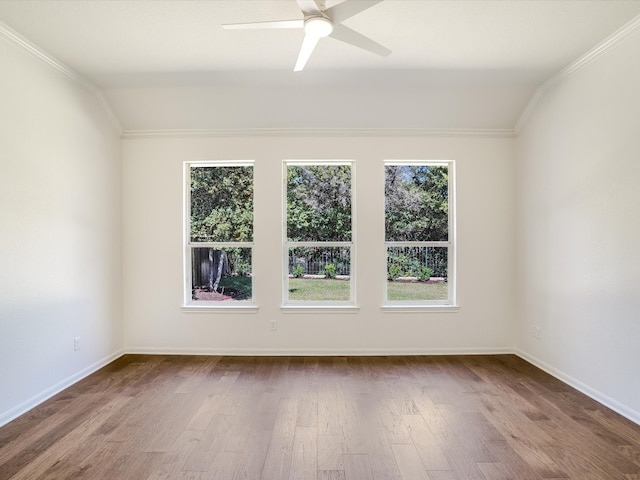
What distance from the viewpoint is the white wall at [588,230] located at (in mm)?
2727

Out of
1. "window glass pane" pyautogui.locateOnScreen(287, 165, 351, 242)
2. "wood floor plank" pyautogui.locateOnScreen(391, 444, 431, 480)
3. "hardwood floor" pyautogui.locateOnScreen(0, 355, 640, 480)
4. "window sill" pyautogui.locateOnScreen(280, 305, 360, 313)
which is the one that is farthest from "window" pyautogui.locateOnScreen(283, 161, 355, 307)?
"wood floor plank" pyautogui.locateOnScreen(391, 444, 431, 480)

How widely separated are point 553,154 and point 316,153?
2476mm

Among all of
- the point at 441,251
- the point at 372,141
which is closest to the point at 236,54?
the point at 372,141

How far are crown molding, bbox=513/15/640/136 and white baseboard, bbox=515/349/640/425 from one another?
257cm

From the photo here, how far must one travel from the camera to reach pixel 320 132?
419 cm

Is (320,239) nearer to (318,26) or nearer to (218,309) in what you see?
(218,309)

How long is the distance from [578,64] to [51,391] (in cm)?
549

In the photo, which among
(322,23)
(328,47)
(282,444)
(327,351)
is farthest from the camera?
(327,351)

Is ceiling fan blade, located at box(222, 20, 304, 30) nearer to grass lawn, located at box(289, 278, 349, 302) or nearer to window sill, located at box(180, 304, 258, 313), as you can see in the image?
grass lawn, located at box(289, 278, 349, 302)

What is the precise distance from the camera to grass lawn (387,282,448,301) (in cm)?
432

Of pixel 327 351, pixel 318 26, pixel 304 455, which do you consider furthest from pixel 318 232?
pixel 304 455

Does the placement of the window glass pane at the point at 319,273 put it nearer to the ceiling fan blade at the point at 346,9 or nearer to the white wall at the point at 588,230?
the white wall at the point at 588,230

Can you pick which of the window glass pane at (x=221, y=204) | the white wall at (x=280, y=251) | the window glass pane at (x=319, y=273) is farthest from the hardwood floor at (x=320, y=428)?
the window glass pane at (x=221, y=204)

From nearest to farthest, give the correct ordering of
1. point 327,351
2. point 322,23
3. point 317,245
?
point 322,23 → point 327,351 → point 317,245
